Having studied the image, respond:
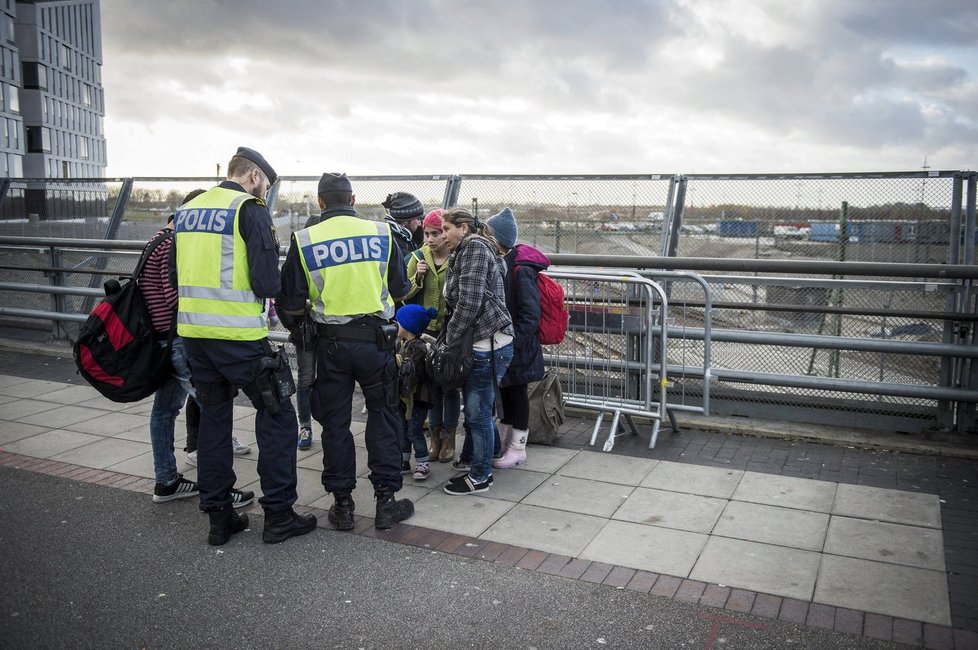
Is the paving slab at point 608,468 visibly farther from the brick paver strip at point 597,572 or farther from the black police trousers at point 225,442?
the black police trousers at point 225,442

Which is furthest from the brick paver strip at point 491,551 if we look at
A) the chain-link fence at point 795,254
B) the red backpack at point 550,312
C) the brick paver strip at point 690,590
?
the chain-link fence at point 795,254

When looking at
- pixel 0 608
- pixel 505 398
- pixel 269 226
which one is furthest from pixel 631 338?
pixel 0 608

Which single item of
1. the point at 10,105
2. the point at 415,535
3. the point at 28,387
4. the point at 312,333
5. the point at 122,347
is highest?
the point at 10,105

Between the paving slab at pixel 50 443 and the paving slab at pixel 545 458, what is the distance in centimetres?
303

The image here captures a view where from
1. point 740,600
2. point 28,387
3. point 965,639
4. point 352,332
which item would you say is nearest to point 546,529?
point 740,600

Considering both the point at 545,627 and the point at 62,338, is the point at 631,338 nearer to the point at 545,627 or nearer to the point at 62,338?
the point at 545,627

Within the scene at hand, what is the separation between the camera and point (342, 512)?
4773 millimetres

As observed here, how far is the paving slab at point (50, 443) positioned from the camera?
6.30 meters

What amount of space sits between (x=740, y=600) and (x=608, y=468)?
2018 mm

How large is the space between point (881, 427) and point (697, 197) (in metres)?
2.43

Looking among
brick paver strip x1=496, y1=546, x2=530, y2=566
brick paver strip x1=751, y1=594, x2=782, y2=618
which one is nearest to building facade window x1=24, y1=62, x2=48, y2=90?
brick paver strip x1=496, y1=546, x2=530, y2=566

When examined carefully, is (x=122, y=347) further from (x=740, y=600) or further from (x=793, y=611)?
(x=793, y=611)

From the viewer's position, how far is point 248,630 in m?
3.64

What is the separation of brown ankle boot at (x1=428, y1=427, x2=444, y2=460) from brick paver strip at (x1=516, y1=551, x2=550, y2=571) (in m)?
1.71
